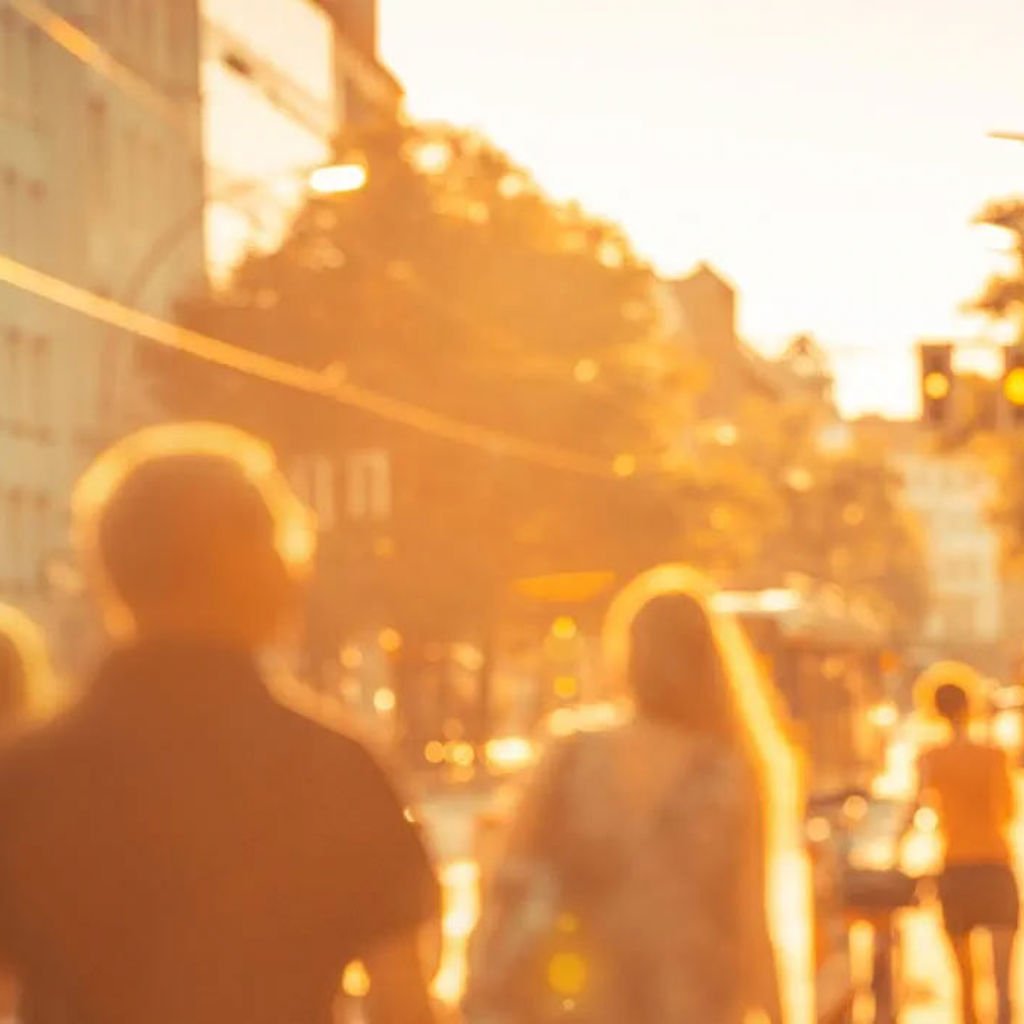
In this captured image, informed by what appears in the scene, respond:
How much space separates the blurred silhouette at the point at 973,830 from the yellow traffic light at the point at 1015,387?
51.5 feet

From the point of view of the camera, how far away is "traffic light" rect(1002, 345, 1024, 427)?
93.0 feet

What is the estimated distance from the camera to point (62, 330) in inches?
2229

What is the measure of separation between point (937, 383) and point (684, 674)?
2471 cm

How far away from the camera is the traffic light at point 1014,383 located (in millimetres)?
28359

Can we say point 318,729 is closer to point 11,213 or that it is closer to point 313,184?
point 313,184

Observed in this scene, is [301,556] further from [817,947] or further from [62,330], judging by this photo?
[62,330]

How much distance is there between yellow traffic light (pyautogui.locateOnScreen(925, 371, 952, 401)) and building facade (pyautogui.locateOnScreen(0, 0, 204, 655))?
22201 mm

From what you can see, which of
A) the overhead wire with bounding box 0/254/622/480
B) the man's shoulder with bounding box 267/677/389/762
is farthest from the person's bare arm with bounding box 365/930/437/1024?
the overhead wire with bounding box 0/254/622/480

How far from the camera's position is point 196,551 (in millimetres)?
4590

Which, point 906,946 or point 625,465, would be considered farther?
point 625,465

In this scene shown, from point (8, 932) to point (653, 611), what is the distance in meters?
2.22

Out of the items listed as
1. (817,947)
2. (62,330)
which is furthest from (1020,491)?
(817,947)

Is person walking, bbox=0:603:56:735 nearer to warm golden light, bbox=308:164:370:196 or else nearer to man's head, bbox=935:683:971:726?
man's head, bbox=935:683:971:726

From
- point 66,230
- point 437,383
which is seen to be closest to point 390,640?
point 437,383
